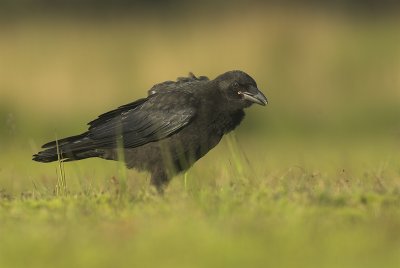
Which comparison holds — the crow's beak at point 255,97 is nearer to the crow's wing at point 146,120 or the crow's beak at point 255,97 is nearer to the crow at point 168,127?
the crow at point 168,127

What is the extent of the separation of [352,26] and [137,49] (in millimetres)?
4656

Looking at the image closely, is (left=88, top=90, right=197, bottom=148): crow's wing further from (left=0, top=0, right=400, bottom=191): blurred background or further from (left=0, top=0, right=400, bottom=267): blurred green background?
(left=0, top=0, right=400, bottom=191): blurred background

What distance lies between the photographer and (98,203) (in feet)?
22.2

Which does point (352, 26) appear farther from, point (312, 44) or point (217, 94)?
point (217, 94)

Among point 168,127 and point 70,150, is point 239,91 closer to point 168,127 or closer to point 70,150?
point 168,127

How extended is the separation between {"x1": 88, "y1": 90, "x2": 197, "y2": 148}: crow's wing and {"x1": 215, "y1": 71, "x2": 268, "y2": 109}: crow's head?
0.30m

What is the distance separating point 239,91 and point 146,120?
80cm

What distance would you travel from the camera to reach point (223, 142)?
14773 mm

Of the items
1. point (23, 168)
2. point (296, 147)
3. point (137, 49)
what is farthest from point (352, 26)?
point (23, 168)

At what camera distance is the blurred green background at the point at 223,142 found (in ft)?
17.6

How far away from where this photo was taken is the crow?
8305 millimetres

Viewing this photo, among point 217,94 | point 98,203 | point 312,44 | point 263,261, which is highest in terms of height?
point 312,44

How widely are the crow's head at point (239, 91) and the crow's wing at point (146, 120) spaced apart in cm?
30

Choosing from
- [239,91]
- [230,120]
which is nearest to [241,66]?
[239,91]
